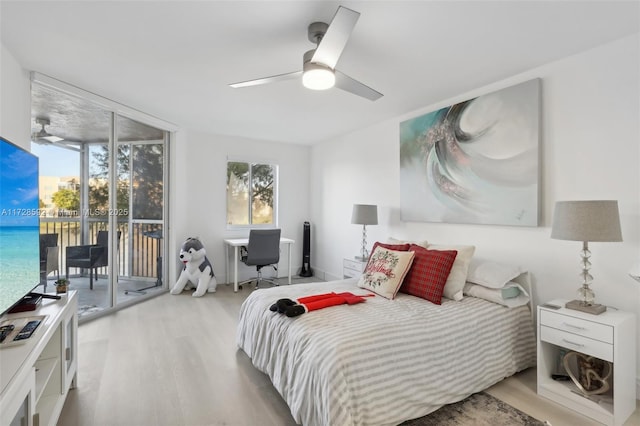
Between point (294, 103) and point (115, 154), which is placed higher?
point (294, 103)

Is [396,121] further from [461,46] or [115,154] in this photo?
[115,154]

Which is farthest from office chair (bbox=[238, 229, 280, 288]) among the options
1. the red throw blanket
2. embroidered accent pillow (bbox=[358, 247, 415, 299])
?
the red throw blanket

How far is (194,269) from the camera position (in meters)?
4.46

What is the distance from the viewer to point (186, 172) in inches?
188

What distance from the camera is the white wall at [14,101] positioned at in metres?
2.31

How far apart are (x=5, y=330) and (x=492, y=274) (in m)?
3.08

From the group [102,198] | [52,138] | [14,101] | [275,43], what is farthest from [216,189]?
[275,43]

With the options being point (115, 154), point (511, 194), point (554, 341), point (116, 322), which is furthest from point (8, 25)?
point (554, 341)

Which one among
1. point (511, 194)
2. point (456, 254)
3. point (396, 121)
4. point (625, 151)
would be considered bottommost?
point (456, 254)

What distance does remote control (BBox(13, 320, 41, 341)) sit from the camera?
1.45 meters

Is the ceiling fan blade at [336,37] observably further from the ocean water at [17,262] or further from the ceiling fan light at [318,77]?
the ocean water at [17,262]

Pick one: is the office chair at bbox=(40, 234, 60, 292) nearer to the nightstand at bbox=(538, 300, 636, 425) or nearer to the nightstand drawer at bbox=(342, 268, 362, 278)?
the nightstand drawer at bbox=(342, 268, 362, 278)

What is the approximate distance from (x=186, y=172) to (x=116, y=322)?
229cm

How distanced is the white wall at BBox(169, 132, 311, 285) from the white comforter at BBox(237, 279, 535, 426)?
8.81 feet
